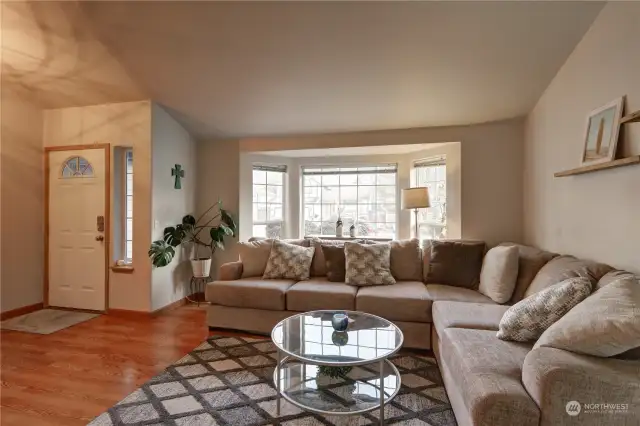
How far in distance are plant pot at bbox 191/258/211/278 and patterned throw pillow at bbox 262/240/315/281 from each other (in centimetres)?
103

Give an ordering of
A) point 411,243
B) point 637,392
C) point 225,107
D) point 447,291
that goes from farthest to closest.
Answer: point 225,107
point 411,243
point 447,291
point 637,392

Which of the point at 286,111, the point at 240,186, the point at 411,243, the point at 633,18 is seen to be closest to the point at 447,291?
the point at 411,243

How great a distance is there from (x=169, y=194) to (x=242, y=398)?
271cm

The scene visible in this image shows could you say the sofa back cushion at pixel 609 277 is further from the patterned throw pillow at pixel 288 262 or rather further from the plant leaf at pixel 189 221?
the plant leaf at pixel 189 221

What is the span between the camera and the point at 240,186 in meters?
4.39

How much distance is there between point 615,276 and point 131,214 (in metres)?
4.42

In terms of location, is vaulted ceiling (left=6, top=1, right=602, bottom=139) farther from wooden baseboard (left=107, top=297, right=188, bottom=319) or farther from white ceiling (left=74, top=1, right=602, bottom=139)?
wooden baseboard (left=107, top=297, right=188, bottom=319)

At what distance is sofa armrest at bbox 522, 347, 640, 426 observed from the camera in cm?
119

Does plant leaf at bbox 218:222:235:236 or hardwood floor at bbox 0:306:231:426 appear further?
plant leaf at bbox 218:222:235:236

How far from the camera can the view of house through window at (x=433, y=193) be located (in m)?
4.06

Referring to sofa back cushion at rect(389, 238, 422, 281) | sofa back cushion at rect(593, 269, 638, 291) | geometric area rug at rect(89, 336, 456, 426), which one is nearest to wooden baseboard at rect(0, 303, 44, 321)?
geometric area rug at rect(89, 336, 456, 426)

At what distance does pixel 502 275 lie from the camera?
105 inches

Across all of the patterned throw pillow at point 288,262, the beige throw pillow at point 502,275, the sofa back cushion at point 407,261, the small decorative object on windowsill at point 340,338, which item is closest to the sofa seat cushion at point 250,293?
the patterned throw pillow at point 288,262

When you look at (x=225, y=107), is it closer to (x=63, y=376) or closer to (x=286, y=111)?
(x=286, y=111)
